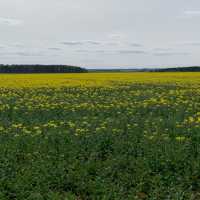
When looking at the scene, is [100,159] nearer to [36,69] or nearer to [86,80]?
[86,80]

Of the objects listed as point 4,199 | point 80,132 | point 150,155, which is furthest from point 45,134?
point 4,199

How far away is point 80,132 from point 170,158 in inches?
111

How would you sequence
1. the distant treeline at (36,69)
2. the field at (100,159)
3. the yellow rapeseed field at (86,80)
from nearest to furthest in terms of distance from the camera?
1. the field at (100,159)
2. the yellow rapeseed field at (86,80)
3. the distant treeline at (36,69)

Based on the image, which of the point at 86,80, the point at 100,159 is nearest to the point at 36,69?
the point at 86,80

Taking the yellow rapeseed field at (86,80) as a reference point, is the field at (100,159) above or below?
below

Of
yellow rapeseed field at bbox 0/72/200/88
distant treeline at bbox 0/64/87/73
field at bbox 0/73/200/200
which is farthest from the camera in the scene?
distant treeline at bbox 0/64/87/73

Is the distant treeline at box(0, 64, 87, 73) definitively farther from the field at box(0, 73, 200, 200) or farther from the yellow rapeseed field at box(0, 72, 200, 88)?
the field at box(0, 73, 200, 200)

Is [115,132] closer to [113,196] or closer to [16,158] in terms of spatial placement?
[16,158]

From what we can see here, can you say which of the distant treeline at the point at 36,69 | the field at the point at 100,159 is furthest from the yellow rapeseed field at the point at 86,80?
the distant treeline at the point at 36,69

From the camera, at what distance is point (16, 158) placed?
28.1ft

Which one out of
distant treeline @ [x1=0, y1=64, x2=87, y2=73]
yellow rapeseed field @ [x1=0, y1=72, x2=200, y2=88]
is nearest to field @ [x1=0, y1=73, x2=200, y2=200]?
yellow rapeseed field @ [x1=0, y1=72, x2=200, y2=88]

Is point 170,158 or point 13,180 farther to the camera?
point 170,158

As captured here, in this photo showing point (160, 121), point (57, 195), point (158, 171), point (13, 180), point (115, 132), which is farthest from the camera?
point (160, 121)

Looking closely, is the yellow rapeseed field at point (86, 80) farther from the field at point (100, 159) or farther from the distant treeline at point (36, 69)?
the distant treeline at point (36, 69)
